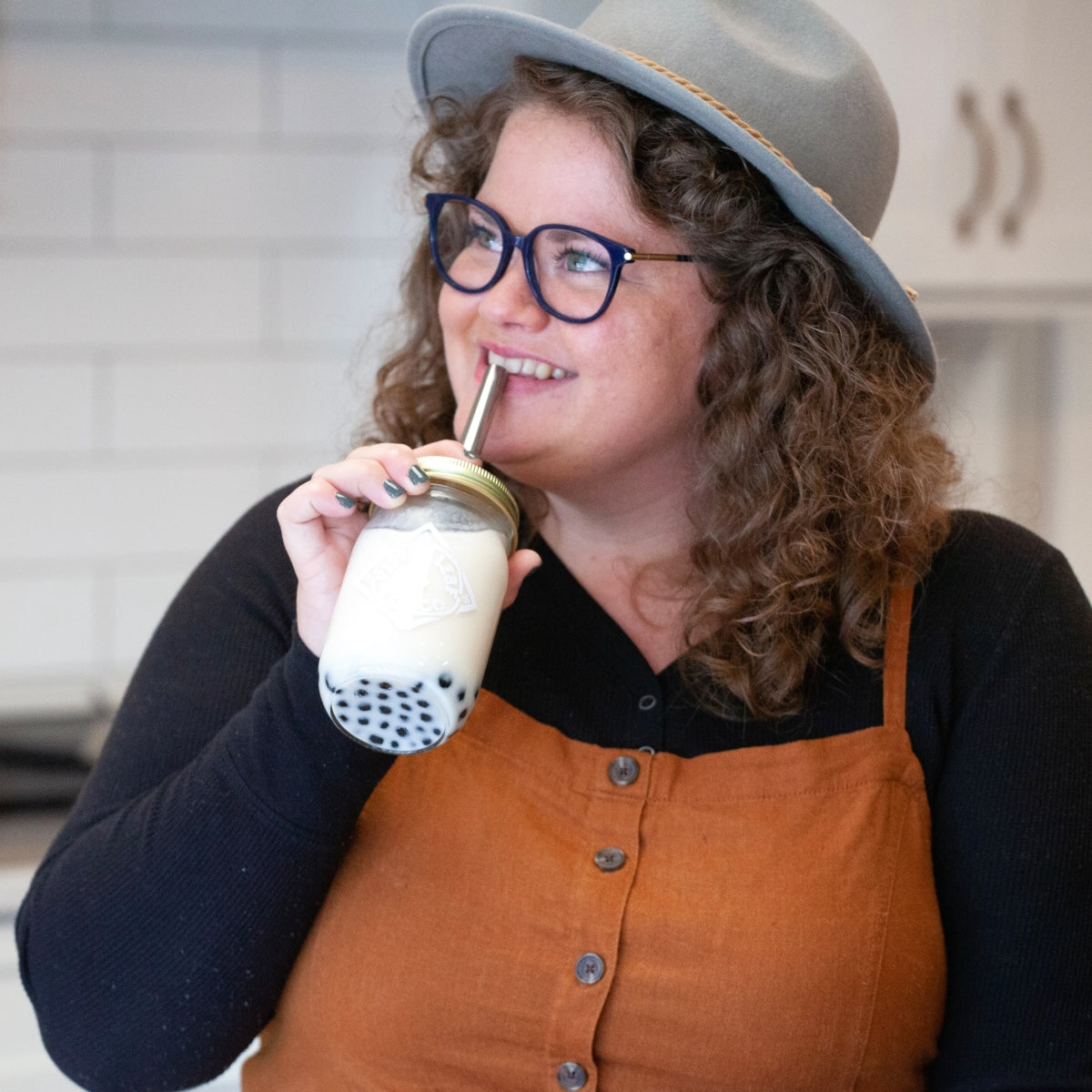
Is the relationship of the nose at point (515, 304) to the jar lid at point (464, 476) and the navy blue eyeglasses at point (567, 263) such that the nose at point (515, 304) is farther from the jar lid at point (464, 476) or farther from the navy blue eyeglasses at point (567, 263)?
the jar lid at point (464, 476)

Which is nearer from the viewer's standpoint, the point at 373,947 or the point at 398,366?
the point at 373,947

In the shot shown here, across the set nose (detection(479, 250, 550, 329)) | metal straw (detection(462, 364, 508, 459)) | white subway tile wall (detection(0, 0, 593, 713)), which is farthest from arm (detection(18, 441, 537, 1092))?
white subway tile wall (detection(0, 0, 593, 713))

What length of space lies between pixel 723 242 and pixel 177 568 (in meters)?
1.22

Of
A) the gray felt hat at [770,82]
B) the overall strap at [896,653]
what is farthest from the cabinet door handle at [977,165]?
the overall strap at [896,653]

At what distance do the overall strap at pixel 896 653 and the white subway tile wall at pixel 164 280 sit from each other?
99cm

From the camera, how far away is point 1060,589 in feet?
3.82

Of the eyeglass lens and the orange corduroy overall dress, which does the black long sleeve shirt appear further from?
the eyeglass lens

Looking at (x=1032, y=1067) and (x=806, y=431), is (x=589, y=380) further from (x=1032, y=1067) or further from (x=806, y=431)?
(x=1032, y=1067)

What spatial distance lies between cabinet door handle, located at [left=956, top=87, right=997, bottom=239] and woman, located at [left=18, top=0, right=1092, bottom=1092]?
820 mm

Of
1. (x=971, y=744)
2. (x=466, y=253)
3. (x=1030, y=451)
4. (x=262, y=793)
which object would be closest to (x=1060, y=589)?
(x=971, y=744)

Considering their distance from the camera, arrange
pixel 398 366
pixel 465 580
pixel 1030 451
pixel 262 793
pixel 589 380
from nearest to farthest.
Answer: pixel 465 580 → pixel 262 793 → pixel 589 380 → pixel 398 366 → pixel 1030 451

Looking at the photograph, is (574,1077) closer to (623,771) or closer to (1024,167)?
(623,771)

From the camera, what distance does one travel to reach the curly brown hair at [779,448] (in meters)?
1.10

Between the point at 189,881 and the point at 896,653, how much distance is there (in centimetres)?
60
